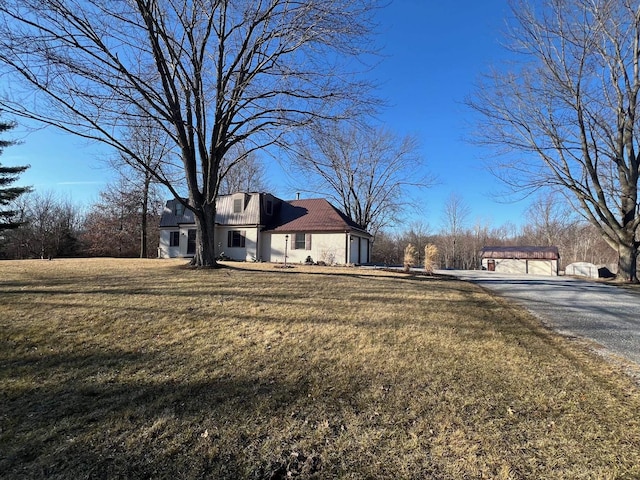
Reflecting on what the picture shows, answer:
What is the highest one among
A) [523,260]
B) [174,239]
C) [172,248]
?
[174,239]

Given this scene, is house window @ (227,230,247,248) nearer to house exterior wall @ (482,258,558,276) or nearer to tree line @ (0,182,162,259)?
tree line @ (0,182,162,259)

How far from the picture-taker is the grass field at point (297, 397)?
220 cm

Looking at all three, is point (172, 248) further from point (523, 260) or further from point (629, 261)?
point (523, 260)

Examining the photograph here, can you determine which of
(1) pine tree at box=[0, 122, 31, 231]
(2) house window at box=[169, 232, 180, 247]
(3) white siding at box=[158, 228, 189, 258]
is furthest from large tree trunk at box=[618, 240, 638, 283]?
(1) pine tree at box=[0, 122, 31, 231]

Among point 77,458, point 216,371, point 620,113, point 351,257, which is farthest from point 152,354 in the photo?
point 620,113

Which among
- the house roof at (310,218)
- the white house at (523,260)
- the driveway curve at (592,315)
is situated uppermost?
the house roof at (310,218)

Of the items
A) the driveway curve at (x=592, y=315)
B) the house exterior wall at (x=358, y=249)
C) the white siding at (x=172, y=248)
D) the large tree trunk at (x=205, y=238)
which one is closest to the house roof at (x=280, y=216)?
the white siding at (x=172, y=248)

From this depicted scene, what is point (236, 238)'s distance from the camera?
71.0ft

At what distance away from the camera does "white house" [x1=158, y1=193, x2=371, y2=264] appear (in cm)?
2000

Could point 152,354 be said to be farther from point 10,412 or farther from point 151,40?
point 151,40

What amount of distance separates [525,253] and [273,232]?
2259cm

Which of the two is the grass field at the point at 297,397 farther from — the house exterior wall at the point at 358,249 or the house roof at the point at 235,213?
the house roof at the point at 235,213

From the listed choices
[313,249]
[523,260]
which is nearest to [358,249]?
[313,249]

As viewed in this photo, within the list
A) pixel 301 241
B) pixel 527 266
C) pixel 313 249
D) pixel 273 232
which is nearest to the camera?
pixel 313 249
